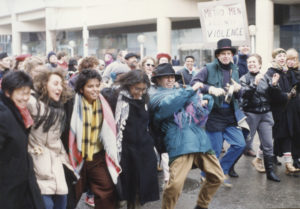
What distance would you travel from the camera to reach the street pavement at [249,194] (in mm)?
5484

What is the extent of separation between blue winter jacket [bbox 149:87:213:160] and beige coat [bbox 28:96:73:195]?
1146 mm

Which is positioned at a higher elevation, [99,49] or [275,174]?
[99,49]

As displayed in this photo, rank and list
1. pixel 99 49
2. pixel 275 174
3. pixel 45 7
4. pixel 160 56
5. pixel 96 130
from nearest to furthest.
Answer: pixel 96 130, pixel 275 174, pixel 160 56, pixel 45 7, pixel 99 49

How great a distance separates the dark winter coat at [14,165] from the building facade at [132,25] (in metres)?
19.4

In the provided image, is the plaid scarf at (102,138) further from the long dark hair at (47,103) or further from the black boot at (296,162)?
the black boot at (296,162)

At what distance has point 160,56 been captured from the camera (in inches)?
349

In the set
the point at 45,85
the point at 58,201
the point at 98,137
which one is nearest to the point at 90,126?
the point at 98,137

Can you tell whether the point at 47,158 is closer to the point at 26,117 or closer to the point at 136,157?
the point at 26,117

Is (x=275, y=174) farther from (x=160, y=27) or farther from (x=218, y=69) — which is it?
(x=160, y=27)

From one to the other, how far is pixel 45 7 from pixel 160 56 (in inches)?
1156

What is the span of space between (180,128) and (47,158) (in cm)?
146

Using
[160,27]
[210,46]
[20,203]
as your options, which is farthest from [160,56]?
[160,27]

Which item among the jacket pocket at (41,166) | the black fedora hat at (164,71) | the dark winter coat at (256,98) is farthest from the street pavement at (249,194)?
the jacket pocket at (41,166)

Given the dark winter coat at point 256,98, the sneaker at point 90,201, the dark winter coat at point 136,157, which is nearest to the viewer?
the dark winter coat at point 136,157
